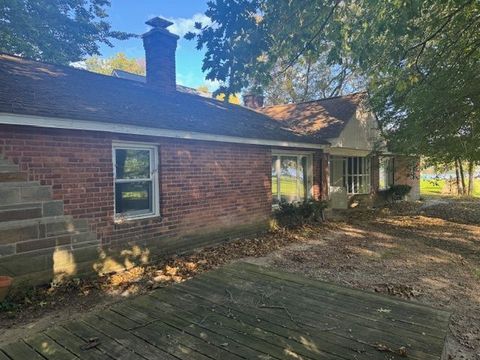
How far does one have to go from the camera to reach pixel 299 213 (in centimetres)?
1197

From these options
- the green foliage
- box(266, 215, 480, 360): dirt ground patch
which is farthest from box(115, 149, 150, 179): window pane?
box(266, 215, 480, 360): dirt ground patch

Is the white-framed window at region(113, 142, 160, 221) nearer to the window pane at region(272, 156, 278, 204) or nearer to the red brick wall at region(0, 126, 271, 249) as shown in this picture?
the red brick wall at region(0, 126, 271, 249)

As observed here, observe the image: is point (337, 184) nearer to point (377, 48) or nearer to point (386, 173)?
point (386, 173)

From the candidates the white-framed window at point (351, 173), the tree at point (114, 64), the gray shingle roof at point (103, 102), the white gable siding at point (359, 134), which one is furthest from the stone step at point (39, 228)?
the tree at point (114, 64)

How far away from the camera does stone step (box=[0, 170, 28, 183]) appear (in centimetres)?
546

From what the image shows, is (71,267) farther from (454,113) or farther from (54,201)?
(454,113)

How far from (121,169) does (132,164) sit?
0.29 meters

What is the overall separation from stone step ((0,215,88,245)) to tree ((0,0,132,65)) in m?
15.0

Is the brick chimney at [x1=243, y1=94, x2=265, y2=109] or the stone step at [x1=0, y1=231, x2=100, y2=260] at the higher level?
the brick chimney at [x1=243, y1=94, x2=265, y2=109]

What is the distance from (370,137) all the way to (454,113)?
23.1 feet

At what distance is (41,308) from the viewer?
511cm

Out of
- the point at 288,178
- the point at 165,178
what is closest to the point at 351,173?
the point at 288,178

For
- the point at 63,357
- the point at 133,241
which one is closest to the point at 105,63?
the point at 133,241

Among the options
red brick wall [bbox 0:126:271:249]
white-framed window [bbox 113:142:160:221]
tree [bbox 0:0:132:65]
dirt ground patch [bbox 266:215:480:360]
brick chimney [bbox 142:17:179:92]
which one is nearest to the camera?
dirt ground patch [bbox 266:215:480:360]
